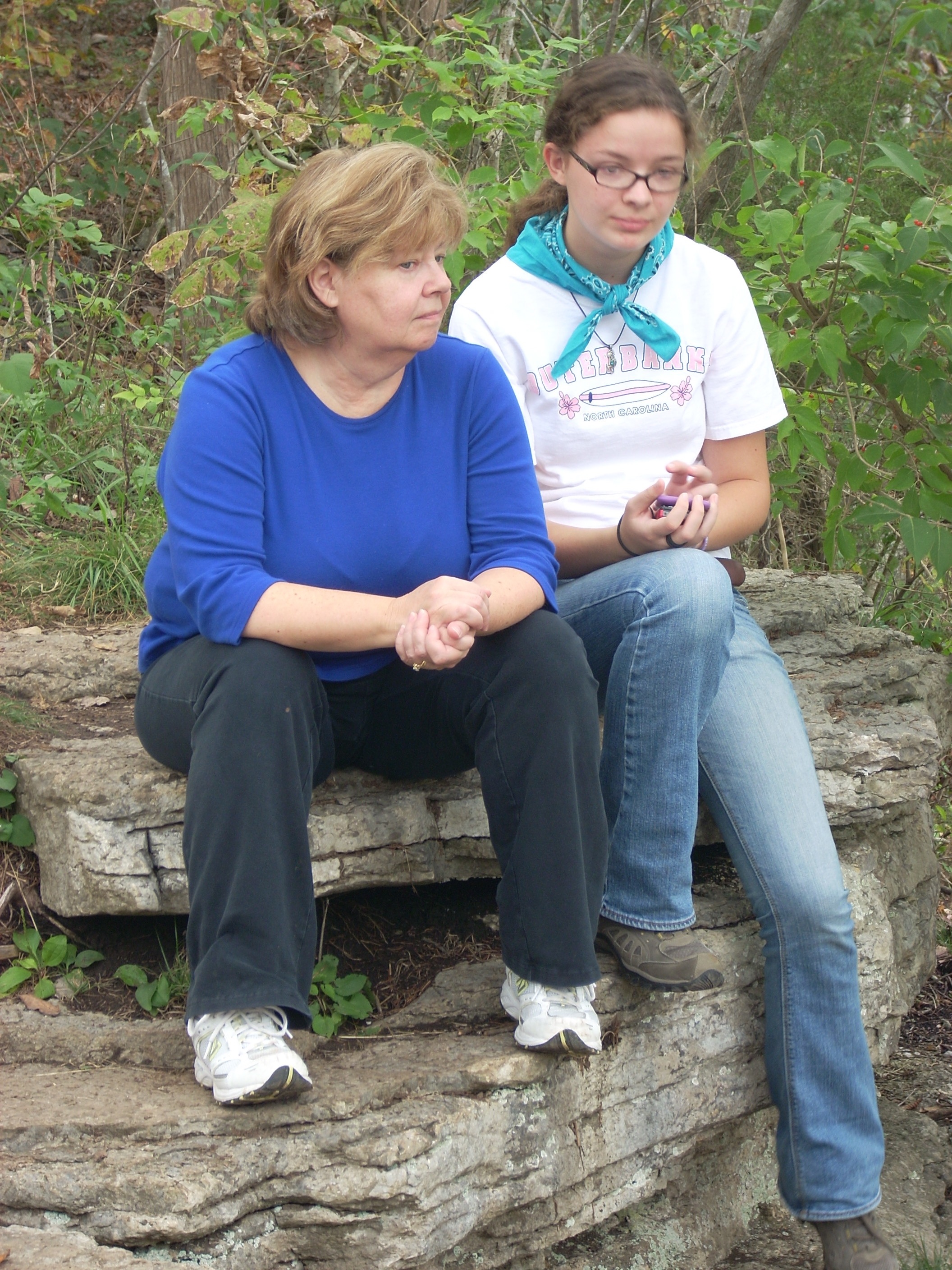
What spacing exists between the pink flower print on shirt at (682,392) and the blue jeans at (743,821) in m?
0.45

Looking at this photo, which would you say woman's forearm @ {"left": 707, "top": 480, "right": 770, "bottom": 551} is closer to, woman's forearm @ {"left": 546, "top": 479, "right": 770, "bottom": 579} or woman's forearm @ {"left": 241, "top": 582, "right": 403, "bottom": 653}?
woman's forearm @ {"left": 546, "top": 479, "right": 770, "bottom": 579}

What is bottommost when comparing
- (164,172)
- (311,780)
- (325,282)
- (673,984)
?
(673,984)

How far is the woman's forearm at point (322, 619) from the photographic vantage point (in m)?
1.95

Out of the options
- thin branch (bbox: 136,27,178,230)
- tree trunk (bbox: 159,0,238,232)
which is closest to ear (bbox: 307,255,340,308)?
tree trunk (bbox: 159,0,238,232)

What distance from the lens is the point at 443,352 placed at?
2.29m

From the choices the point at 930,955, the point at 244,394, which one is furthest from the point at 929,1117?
the point at 244,394

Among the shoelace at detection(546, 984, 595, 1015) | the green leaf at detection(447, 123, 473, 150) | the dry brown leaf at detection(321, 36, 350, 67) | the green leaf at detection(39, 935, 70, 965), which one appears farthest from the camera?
the dry brown leaf at detection(321, 36, 350, 67)

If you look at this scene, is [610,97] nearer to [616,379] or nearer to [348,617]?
[616,379]

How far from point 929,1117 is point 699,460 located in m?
1.78

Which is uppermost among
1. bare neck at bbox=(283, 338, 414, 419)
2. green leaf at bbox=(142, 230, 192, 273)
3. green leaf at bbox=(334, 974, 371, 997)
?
green leaf at bbox=(142, 230, 192, 273)

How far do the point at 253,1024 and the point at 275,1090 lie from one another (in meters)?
0.11

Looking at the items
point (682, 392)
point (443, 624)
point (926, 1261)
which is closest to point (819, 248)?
point (682, 392)

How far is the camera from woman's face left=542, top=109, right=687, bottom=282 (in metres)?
2.35

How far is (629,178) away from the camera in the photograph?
2377 millimetres
